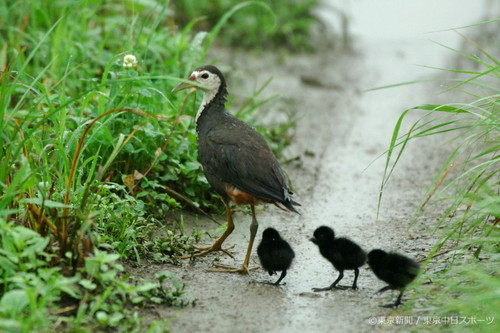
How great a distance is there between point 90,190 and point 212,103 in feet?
3.99

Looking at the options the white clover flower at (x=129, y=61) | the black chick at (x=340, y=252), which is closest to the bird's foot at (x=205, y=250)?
the black chick at (x=340, y=252)

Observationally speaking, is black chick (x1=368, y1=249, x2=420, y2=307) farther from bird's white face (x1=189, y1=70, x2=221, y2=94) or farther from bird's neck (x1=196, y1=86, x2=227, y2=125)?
bird's white face (x1=189, y1=70, x2=221, y2=94)

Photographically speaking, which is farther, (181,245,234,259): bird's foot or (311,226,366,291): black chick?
(181,245,234,259): bird's foot

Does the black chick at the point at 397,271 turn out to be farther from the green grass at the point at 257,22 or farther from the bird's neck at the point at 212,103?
the green grass at the point at 257,22

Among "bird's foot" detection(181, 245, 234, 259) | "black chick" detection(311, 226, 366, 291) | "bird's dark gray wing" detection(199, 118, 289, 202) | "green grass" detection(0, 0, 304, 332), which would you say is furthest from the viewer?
"bird's foot" detection(181, 245, 234, 259)

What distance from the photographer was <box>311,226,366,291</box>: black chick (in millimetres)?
4719

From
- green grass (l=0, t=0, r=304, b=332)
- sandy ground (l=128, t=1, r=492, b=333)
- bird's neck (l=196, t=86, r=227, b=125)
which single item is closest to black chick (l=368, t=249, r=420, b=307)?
sandy ground (l=128, t=1, r=492, b=333)

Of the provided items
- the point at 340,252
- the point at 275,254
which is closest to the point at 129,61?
the point at 275,254

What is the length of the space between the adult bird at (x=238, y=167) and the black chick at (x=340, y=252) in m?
0.26

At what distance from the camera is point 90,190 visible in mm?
4961

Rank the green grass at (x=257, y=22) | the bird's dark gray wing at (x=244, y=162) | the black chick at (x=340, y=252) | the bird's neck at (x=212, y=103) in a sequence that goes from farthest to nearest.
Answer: the green grass at (x=257, y=22)
the bird's neck at (x=212, y=103)
the bird's dark gray wing at (x=244, y=162)
the black chick at (x=340, y=252)

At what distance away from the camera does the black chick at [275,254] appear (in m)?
4.78

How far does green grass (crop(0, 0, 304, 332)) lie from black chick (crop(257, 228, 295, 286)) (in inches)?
22.1

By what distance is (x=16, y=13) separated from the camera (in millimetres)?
8141
